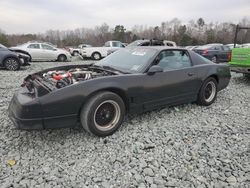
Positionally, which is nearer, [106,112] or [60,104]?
[60,104]

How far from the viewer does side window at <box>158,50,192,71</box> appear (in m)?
4.10

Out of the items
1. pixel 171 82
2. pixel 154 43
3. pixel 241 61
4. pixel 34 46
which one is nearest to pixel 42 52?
pixel 34 46

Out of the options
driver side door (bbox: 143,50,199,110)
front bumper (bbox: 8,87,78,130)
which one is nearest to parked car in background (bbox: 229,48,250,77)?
driver side door (bbox: 143,50,199,110)

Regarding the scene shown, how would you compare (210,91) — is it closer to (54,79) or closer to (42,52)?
(54,79)

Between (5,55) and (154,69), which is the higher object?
(5,55)

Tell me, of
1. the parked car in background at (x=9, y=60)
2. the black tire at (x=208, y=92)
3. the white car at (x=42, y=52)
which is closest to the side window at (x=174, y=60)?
the black tire at (x=208, y=92)

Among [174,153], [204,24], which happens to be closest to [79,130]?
[174,153]

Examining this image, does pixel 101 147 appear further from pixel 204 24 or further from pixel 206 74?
pixel 204 24

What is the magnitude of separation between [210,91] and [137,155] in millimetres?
2921

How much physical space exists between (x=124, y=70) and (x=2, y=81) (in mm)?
5174

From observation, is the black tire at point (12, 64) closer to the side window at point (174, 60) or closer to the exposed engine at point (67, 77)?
the exposed engine at point (67, 77)

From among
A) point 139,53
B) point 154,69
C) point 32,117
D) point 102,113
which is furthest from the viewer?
point 139,53

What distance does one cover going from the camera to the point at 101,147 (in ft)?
10.1

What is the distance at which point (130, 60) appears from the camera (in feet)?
13.5
